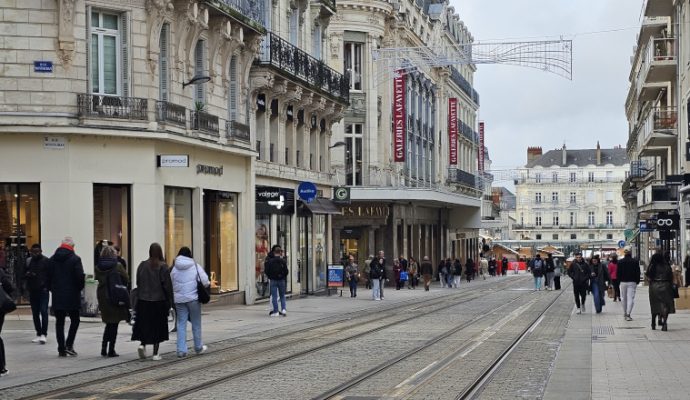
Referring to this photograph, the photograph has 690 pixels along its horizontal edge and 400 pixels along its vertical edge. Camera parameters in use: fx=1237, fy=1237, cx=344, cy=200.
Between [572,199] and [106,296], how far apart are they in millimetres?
155909

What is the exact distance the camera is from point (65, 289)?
18.5 metres

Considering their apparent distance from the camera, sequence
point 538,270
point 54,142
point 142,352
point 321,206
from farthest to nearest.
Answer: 1. point 538,270
2. point 321,206
3. point 54,142
4. point 142,352

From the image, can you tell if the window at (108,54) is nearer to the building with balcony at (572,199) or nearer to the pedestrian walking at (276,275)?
the pedestrian walking at (276,275)

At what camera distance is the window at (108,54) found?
2719cm

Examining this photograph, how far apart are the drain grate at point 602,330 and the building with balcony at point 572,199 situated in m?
142

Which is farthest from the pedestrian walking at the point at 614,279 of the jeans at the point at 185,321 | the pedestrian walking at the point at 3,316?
the pedestrian walking at the point at 3,316

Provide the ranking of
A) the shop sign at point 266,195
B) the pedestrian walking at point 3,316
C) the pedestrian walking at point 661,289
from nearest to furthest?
the pedestrian walking at point 3,316, the pedestrian walking at point 661,289, the shop sign at point 266,195

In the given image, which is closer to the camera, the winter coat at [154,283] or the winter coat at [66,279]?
the winter coat at [154,283]

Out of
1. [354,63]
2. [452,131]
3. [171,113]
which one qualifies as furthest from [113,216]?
[452,131]

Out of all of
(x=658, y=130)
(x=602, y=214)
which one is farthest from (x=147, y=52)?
(x=602, y=214)

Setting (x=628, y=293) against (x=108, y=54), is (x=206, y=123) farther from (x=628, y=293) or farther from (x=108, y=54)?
(x=628, y=293)

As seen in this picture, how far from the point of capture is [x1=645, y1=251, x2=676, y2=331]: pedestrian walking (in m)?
24.1

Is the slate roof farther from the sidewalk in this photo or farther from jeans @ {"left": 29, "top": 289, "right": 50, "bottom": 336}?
jeans @ {"left": 29, "top": 289, "right": 50, "bottom": 336}

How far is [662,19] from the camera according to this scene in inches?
2148
